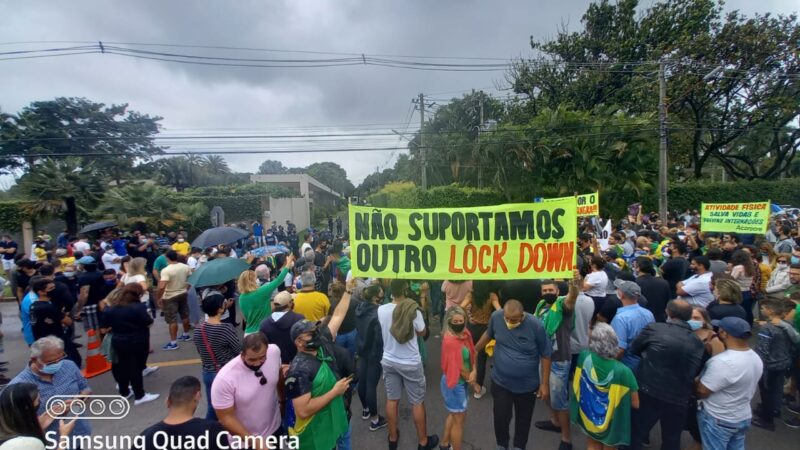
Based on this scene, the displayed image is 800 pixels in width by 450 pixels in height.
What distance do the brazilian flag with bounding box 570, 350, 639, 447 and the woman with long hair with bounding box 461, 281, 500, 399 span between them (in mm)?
1615

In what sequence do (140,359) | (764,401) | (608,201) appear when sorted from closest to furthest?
(764,401) < (140,359) < (608,201)

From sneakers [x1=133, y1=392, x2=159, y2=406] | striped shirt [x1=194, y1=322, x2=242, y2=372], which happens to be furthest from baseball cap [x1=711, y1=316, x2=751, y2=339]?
sneakers [x1=133, y1=392, x2=159, y2=406]

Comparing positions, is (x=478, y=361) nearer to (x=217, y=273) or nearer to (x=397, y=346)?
(x=397, y=346)

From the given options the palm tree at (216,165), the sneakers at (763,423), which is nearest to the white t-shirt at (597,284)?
the sneakers at (763,423)

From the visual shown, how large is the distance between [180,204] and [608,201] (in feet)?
82.4

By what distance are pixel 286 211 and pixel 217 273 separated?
83.2 feet

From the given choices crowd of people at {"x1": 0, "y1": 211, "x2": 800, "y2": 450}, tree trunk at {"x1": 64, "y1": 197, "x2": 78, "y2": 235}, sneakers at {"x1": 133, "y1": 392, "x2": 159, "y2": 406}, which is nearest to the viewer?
crowd of people at {"x1": 0, "y1": 211, "x2": 800, "y2": 450}

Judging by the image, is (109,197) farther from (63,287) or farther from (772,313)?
(772,313)

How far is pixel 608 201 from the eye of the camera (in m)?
22.2

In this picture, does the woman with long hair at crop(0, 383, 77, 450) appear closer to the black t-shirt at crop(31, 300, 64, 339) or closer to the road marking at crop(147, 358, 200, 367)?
the black t-shirt at crop(31, 300, 64, 339)

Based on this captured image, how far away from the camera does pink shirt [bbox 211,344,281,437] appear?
2.79 meters

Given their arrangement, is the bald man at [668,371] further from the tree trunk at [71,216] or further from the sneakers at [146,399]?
the tree trunk at [71,216]

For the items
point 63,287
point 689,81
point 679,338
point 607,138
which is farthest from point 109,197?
→ point 689,81

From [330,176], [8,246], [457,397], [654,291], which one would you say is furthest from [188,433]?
[330,176]
